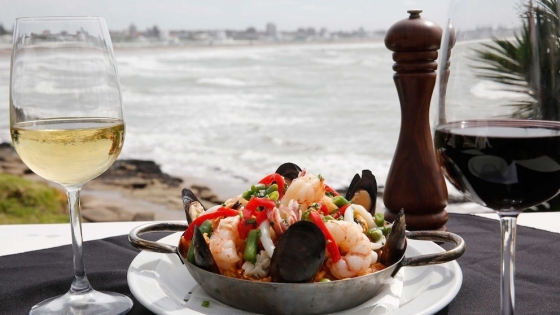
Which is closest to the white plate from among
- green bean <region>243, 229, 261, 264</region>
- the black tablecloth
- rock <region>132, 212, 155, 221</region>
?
the black tablecloth

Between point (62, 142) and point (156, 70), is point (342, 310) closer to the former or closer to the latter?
point (62, 142)

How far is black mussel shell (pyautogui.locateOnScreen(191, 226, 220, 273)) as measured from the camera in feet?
4.13

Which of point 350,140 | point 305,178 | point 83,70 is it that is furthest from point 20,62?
point 350,140

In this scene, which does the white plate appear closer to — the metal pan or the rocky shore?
the metal pan

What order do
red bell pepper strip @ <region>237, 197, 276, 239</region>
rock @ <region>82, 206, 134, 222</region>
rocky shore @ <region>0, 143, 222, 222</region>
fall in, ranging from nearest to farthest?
red bell pepper strip @ <region>237, 197, 276, 239</region>
rock @ <region>82, 206, 134, 222</region>
rocky shore @ <region>0, 143, 222, 222</region>

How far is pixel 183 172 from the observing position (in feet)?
43.8

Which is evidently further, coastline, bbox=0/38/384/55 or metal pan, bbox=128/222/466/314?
coastline, bbox=0/38/384/55

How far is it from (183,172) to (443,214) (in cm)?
1174

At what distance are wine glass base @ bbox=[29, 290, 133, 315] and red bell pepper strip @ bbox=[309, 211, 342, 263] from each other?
463 mm

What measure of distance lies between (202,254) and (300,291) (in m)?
0.23

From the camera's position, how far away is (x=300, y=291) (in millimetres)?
1176

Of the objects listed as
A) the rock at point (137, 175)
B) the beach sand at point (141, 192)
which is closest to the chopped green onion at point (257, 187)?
the beach sand at point (141, 192)

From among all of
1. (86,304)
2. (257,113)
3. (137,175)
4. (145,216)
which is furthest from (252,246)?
(257,113)

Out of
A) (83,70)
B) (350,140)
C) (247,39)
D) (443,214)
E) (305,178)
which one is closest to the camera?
(83,70)
